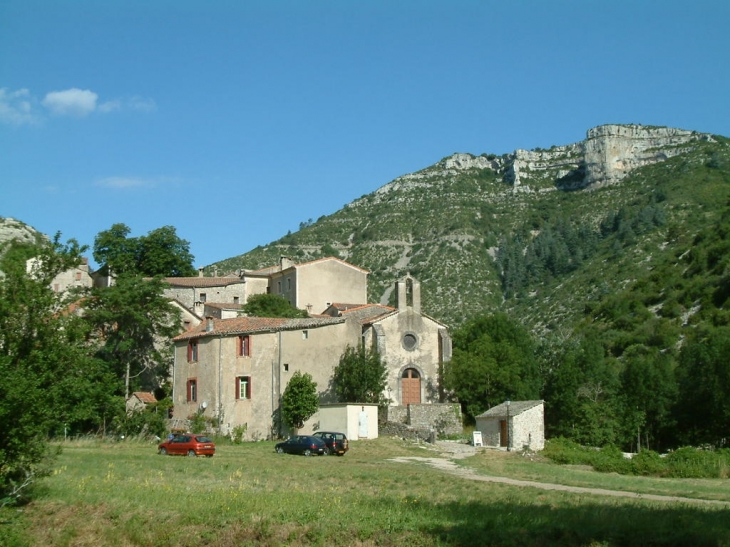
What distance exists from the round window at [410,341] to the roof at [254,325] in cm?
451

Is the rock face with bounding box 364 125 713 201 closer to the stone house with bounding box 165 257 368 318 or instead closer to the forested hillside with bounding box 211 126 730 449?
the forested hillside with bounding box 211 126 730 449

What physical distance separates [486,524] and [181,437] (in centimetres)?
2265

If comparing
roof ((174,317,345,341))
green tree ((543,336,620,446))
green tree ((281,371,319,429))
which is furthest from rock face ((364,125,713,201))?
green tree ((281,371,319,429))

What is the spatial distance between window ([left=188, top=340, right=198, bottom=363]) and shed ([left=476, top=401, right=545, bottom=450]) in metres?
19.4

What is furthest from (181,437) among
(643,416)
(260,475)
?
(643,416)

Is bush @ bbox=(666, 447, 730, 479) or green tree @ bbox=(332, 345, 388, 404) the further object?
green tree @ bbox=(332, 345, 388, 404)

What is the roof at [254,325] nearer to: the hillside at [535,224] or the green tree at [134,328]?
the green tree at [134,328]

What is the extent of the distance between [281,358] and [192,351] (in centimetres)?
675

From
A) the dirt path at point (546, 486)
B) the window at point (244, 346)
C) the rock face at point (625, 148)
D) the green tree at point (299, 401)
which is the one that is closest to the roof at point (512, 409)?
the dirt path at point (546, 486)

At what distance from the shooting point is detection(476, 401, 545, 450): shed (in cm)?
4472

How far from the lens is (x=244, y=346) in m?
50.7

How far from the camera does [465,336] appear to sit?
58656 mm

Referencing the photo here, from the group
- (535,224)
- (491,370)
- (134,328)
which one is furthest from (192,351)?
(535,224)

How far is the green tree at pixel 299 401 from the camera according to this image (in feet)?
155
